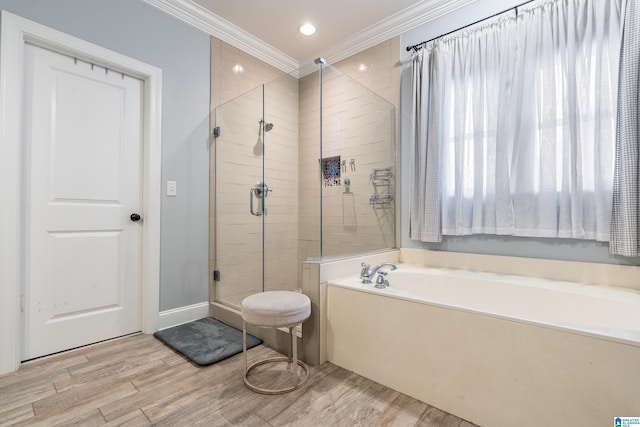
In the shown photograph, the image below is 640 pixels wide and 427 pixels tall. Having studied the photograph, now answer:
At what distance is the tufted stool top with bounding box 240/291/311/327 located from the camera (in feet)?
4.98

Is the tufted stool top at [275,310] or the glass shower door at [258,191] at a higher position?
the glass shower door at [258,191]

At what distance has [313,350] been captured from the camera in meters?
1.80

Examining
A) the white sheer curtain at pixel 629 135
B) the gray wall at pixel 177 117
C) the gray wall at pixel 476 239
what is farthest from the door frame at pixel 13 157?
the white sheer curtain at pixel 629 135

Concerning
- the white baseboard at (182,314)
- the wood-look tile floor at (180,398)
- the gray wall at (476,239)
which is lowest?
the wood-look tile floor at (180,398)

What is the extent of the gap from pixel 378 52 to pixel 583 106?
171cm

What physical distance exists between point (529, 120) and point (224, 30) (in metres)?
2.62

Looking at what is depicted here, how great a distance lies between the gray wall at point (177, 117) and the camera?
2.12m

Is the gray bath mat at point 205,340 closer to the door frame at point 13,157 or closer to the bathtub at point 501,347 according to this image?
the bathtub at point 501,347

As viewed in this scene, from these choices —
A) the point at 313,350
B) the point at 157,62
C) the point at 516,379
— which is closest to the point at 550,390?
the point at 516,379

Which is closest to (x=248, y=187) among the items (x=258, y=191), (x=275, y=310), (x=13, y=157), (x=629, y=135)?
(x=258, y=191)

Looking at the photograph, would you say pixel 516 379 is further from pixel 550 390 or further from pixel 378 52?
pixel 378 52

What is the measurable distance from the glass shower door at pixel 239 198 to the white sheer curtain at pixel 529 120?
4.65 ft

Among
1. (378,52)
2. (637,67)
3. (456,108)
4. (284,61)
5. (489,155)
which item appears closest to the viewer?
(637,67)

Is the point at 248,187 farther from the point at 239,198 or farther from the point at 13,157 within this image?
the point at 13,157
